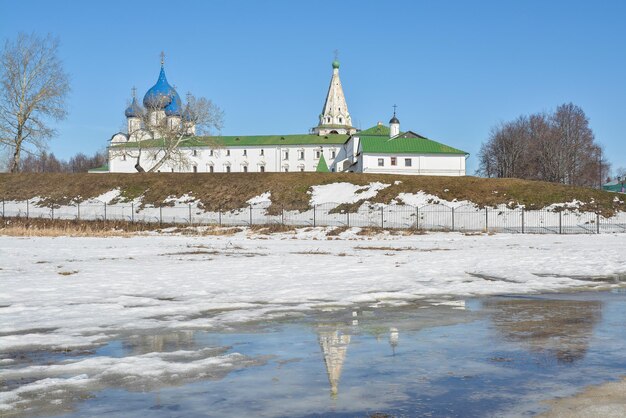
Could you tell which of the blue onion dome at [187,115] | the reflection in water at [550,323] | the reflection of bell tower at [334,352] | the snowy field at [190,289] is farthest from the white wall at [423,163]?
the reflection of bell tower at [334,352]

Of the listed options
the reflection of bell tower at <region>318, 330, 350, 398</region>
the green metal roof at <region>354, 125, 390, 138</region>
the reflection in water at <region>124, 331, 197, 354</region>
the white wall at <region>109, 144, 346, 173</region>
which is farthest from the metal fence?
the white wall at <region>109, 144, 346, 173</region>

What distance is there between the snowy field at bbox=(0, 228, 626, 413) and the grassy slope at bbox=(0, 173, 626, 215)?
29.8 meters

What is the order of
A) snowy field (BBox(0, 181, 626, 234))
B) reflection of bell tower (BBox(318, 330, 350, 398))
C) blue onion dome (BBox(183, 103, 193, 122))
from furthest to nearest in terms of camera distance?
blue onion dome (BBox(183, 103, 193, 122)) → snowy field (BBox(0, 181, 626, 234)) → reflection of bell tower (BBox(318, 330, 350, 398))

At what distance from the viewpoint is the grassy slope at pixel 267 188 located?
1980 inches

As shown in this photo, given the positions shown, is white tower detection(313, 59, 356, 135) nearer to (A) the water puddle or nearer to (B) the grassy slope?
(B) the grassy slope

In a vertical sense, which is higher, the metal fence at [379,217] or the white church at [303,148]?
the white church at [303,148]

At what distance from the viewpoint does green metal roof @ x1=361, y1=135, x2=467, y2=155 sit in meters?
88.1

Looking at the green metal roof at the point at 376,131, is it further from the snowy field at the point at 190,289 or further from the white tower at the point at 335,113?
the snowy field at the point at 190,289

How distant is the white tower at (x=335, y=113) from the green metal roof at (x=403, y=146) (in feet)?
161

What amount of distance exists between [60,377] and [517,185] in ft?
168

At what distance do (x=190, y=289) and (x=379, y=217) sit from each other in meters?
36.3

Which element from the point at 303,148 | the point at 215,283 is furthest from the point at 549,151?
the point at 215,283

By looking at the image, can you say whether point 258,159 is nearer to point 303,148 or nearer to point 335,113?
point 303,148

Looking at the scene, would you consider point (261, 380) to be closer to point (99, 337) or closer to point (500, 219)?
point (99, 337)
